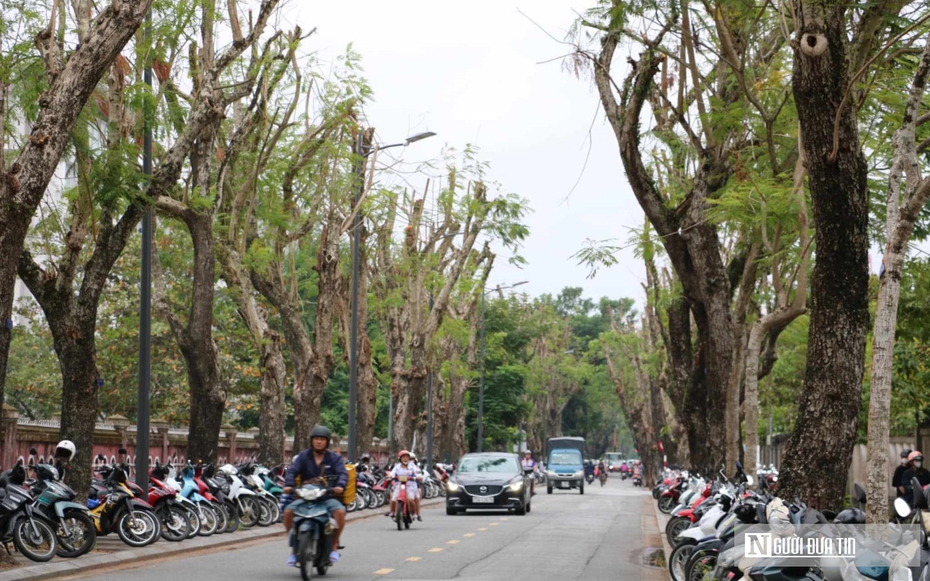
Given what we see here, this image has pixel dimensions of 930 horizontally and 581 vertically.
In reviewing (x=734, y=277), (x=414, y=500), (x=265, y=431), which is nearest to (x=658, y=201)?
(x=734, y=277)

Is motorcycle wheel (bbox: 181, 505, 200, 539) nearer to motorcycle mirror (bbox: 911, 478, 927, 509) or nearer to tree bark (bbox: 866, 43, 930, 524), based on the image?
tree bark (bbox: 866, 43, 930, 524)

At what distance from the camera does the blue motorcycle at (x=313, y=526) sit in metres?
12.8

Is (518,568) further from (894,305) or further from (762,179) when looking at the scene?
(762,179)

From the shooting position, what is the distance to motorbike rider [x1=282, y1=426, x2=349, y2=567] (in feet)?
43.2

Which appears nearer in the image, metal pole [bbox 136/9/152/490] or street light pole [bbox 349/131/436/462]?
metal pole [bbox 136/9/152/490]

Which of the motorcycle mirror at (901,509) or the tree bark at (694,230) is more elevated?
the tree bark at (694,230)

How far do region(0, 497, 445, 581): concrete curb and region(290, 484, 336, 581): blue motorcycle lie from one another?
2.54m

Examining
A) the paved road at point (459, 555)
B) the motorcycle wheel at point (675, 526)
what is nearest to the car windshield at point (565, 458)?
the paved road at point (459, 555)

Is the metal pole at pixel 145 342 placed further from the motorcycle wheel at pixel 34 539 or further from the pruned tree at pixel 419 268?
the pruned tree at pixel 419 268

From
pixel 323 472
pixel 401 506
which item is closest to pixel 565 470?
pixel 401 506

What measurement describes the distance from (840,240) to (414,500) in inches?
511

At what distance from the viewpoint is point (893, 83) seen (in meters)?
16.0

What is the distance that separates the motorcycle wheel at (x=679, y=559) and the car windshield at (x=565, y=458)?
155ft

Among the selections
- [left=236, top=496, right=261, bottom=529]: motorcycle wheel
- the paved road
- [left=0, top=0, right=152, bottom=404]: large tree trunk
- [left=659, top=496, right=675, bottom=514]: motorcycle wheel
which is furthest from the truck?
[left=0, top=0, right=152, bottom=404]: large tree trunk
